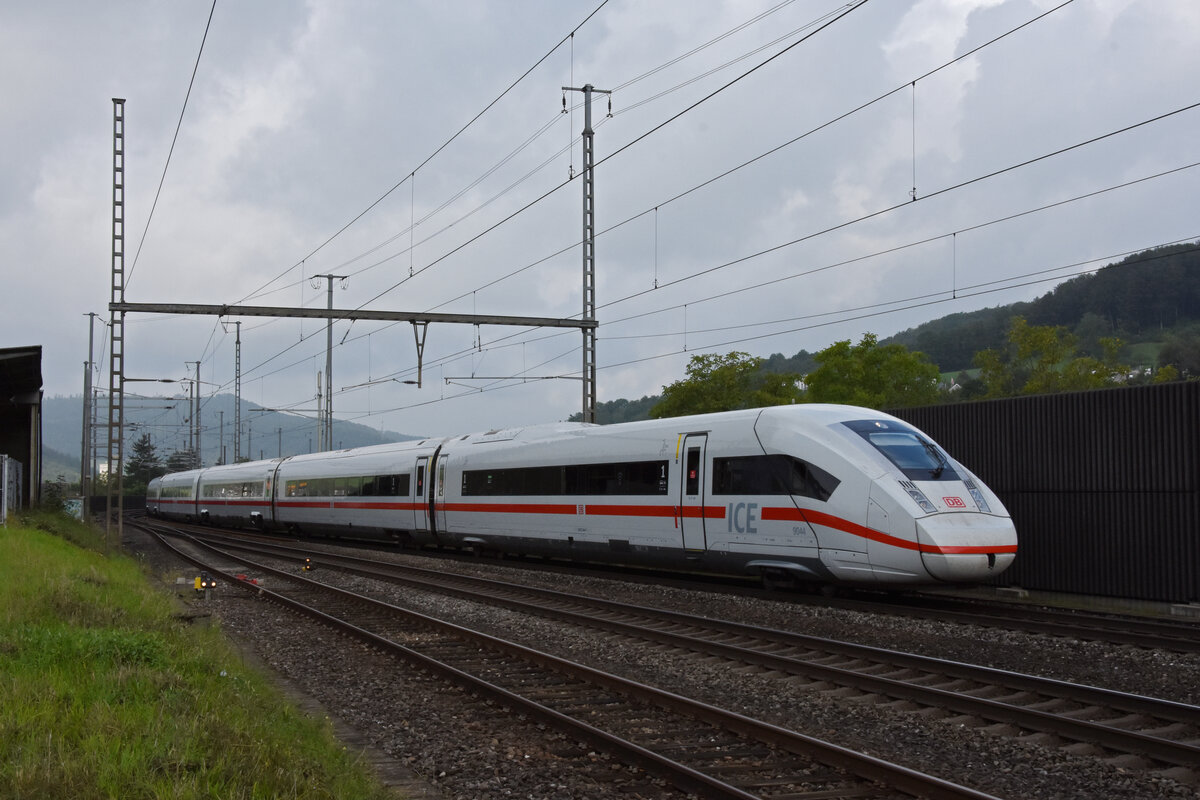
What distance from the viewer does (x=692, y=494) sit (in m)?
17.1

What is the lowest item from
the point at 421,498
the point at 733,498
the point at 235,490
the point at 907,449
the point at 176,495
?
the point at 176,495

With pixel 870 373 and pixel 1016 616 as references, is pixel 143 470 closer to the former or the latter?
pixel 870 373

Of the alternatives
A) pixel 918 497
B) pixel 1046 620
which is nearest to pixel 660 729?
pixel 918 497

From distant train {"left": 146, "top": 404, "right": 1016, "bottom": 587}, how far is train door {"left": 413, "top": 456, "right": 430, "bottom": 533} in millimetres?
59

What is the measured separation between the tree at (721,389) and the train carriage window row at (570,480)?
90.7ft

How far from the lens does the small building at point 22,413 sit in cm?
2420

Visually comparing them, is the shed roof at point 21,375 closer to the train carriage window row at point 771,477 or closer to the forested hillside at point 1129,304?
the train carriage window row at point 771,477

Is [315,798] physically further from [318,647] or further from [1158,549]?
[1158,549]

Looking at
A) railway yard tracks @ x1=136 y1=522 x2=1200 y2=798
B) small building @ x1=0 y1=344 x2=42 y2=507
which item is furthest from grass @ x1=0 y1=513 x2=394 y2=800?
small building @ x1=0 y1=344 x2=42 y2=507

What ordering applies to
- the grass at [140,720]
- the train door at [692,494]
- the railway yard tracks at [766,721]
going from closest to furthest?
1. the grass at [140,720]
2. the railway yard tracks at [766,721]
3. the train door at [692,494]

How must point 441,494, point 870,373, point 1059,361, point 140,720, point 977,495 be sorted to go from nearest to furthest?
1. point 140,720
2. point 977,495
3. point 441,494
4. point 1059,361
5. point 870,373

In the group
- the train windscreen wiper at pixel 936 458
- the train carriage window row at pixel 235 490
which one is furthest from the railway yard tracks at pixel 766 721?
the train carriage window row at pixel 235 490

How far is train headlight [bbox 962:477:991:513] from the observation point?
1374cm

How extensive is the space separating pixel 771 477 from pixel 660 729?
8.22 m
